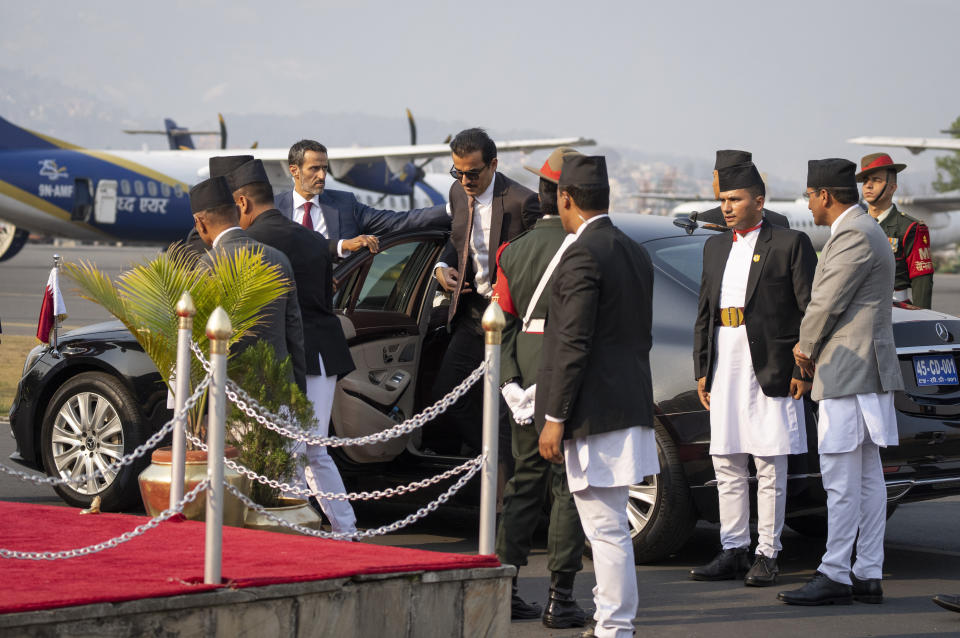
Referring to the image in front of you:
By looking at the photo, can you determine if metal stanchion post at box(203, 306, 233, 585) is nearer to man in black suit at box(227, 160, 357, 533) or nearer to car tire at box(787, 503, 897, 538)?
man in black suit at box(227, 160, 357, 533)

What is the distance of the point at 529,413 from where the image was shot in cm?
516

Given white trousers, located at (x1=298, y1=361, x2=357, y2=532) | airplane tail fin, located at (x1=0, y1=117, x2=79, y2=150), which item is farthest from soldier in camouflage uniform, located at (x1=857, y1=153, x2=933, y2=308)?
airplane tail fin, located at (x1=0, y1=117, x2=79, y2=150)

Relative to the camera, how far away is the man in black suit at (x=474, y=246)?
6441 millimetres

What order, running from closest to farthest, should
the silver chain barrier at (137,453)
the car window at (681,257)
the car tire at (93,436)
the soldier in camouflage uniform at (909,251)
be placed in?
the silver chain barrier at (137,453)
the car window at (681,257)
the car tire at (93,436)
the soldier in camouflage uniform at (909,251)

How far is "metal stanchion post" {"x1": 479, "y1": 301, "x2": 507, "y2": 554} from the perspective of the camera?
4613 millimetres

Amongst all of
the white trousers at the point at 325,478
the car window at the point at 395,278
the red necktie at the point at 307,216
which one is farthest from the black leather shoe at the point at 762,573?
the red necktie at the point at 307,216

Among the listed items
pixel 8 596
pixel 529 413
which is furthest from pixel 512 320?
pixel 8 596

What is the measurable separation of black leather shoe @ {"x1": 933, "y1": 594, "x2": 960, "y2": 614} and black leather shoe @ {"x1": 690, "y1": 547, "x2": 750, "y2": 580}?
1.00 metres

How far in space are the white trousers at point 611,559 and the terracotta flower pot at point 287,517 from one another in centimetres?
152

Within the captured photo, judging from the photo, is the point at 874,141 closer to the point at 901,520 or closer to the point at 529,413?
the point at 901,520

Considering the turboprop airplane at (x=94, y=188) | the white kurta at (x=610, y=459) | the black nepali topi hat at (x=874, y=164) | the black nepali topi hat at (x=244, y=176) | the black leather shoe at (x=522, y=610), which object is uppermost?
the turboprop airplane at (x=94, y=188)

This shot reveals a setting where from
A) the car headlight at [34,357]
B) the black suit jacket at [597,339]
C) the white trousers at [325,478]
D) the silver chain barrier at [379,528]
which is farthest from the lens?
the car headlight at [34,357]

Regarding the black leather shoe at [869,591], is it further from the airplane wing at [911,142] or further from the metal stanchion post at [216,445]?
the airplane wing at [911,142]

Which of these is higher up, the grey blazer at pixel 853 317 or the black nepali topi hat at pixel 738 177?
the black nepali topi hat at pixel 738 177
